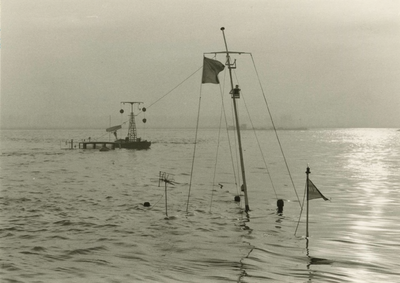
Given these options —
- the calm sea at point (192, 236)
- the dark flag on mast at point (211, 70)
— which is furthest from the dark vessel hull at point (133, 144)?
the dark flag on mast at point (211, 70)

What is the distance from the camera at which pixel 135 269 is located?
20.5 meters


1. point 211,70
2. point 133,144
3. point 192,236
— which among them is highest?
point 211,70

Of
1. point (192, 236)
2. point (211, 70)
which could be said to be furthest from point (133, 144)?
point (192, 236)

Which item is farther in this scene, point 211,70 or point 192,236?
point 211,70

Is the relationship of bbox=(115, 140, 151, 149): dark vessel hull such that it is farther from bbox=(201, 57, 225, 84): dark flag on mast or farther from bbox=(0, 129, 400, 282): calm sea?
bbox=(201, 57, 225, 84): dark flag on mast

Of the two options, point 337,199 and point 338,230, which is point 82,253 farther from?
point 337,199

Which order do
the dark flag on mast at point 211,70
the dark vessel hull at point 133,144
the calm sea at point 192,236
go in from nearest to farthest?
1. the calm sea at point 192,236
2. the dark flag on mast at point 211,70
3. the dark vessel hull at point 133,144

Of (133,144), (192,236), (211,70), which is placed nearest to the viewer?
(192,236)

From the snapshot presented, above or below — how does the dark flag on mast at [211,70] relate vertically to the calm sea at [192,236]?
above

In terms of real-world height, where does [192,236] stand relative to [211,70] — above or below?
below

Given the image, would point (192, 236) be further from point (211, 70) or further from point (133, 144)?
point (133, 144)

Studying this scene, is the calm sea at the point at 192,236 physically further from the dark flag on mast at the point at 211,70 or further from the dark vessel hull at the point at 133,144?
the dark vessel hull at the point at 133,144

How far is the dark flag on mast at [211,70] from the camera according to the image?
28688 millimetres

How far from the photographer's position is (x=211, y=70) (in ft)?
94.4
